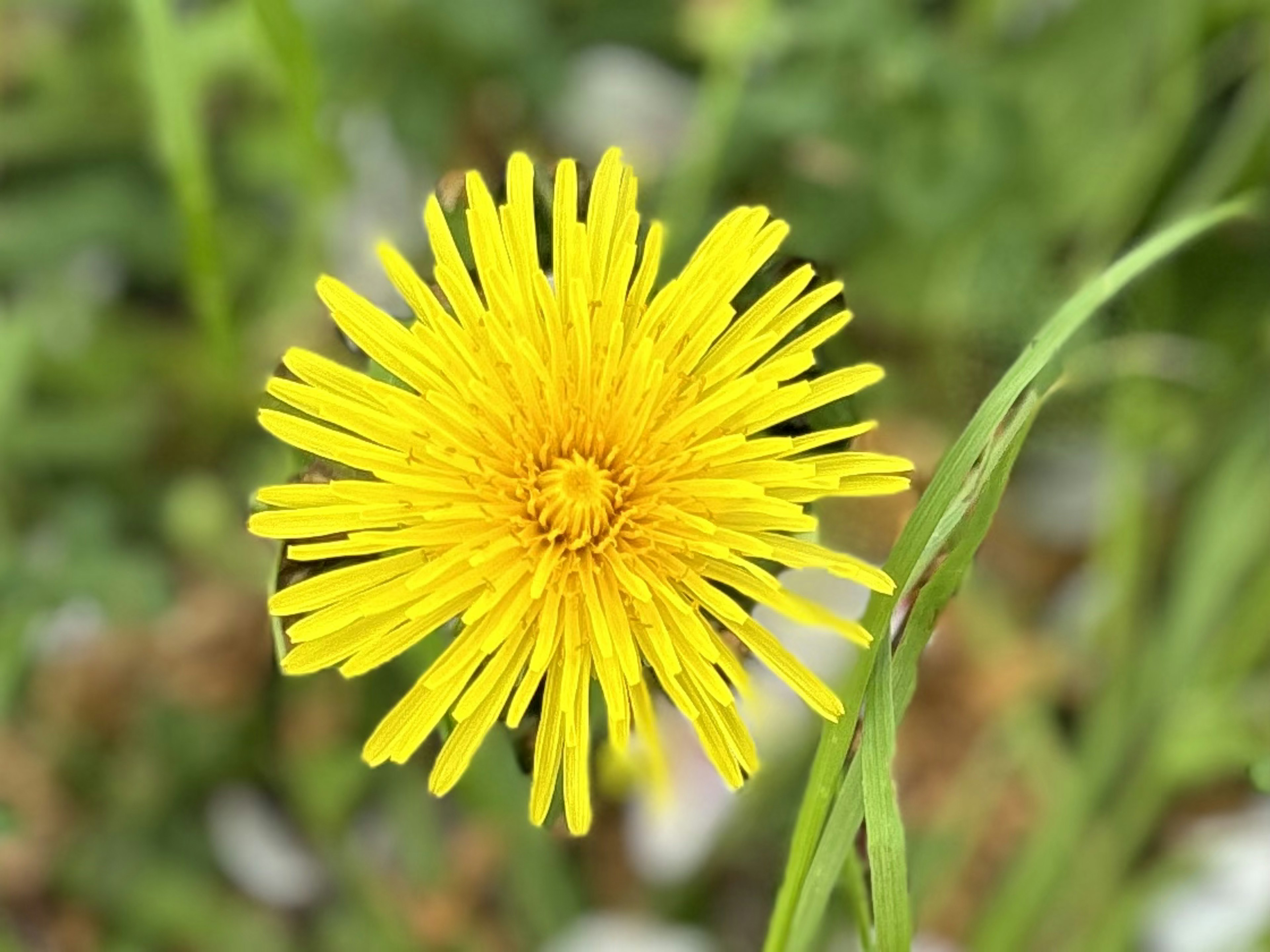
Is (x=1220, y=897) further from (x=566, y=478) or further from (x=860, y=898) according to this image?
(x=566, y=478)

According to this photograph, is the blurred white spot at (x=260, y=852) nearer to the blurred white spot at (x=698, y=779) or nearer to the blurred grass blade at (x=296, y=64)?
the blurred white spot at (x=698, y=779)

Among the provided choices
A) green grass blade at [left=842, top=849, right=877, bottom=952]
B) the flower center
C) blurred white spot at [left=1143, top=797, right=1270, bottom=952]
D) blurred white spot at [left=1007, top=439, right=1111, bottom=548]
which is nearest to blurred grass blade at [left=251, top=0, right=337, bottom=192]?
the flower center

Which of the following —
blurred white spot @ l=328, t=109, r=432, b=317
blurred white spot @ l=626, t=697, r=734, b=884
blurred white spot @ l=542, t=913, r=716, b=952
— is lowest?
blurred white spot @ l=542, t=913, r=716, b=952

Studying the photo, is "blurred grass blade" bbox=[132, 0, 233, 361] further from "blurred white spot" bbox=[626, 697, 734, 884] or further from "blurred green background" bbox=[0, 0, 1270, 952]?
"blurred white spot" bbox=[626, 697, 734, 884]

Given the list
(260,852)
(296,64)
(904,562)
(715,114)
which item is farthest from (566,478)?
(260,852)

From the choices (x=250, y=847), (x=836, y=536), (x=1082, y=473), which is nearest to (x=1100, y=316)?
(x=1082, y=473)

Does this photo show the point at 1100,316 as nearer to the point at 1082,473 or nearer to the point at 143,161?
the point at 1082,473

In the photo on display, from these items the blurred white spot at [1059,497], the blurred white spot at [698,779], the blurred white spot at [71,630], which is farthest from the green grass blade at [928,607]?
the blurred white spot at [1059,497]

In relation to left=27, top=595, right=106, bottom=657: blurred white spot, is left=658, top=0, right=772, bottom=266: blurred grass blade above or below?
above
